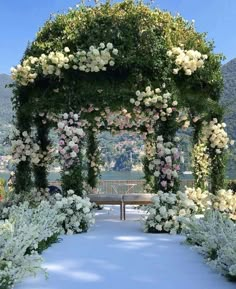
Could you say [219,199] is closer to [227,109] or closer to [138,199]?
[138,199]

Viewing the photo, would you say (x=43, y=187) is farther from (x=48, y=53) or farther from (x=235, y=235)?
(x=235, y=235)

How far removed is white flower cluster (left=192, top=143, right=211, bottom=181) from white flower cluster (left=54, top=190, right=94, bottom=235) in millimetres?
3072

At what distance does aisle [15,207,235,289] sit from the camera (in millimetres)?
4254

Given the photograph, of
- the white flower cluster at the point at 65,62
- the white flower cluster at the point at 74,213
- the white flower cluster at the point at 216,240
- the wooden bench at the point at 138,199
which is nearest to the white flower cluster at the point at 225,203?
the wooden bench at the point at 138,199

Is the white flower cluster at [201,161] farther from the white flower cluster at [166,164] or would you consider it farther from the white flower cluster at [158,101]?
the white flower cluster at [158,101]

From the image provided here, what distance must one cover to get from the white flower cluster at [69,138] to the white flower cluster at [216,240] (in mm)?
2620

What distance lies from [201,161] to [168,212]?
2.51 metres

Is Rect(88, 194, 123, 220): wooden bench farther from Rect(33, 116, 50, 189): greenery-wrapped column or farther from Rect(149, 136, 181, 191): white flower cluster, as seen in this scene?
Rect(33, 116, 50, 189): greenery-wrapped column

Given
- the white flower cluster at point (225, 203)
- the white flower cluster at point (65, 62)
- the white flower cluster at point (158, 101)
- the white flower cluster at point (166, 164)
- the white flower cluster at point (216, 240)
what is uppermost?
the white flower cluster at point (65, 62)

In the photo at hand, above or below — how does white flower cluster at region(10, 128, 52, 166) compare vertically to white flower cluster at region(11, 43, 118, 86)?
below

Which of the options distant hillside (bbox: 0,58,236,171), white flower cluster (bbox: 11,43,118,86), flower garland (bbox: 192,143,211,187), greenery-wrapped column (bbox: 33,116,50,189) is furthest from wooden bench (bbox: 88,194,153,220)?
white flower cluster (bbox: 11,43,118,86)

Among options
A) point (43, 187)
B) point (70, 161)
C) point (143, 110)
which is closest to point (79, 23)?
point (143, 110)

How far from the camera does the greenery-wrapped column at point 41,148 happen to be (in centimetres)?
1071

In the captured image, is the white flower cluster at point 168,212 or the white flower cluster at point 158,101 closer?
the white flower cluster at point 168,212
